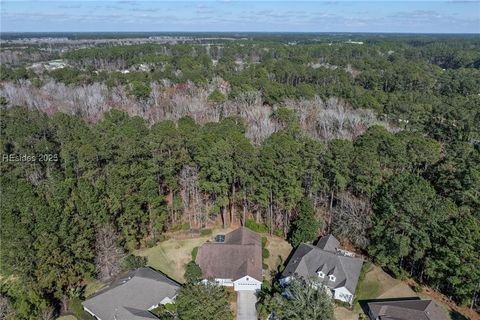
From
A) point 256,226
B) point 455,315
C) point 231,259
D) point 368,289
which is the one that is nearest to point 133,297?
point 231,259

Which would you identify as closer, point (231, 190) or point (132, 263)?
point (132, 263)

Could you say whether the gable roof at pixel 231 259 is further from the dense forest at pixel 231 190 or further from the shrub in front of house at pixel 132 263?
the shrub in front of house at pixel 132 263

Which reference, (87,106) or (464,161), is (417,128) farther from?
(87,106)

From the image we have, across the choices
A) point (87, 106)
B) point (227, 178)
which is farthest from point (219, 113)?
point (227, 178)

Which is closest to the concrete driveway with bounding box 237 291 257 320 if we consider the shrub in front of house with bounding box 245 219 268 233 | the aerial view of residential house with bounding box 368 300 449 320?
the shrub in front of house with bounding box 245 219 268 233

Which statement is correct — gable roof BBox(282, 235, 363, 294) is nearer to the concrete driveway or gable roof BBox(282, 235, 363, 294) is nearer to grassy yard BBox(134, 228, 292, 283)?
grassy yard BBox(134, 228, 292, 283)

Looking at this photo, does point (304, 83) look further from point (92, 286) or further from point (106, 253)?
point (92, 286)
